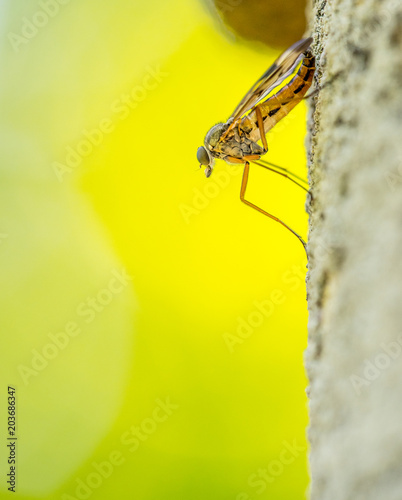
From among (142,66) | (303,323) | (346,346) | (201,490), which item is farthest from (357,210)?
(142,66)

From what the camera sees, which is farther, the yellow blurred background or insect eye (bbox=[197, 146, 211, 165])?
the yellow blurred background

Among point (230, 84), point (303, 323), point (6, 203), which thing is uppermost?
point (230, 84)

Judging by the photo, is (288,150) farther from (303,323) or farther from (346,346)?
(346,346)

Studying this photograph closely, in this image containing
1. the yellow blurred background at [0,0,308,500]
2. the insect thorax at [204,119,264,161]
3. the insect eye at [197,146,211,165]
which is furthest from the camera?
the yellow blurred background at [0,0,308,500]

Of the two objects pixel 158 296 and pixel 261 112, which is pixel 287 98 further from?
pixel 158 296

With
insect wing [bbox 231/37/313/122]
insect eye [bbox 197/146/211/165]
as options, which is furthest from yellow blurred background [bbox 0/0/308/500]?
insect wing [bbox 231/37/313/122]

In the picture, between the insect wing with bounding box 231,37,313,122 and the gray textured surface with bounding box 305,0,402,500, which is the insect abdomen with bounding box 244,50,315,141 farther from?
the gray textured surface with bounding box 305,0,402,500
